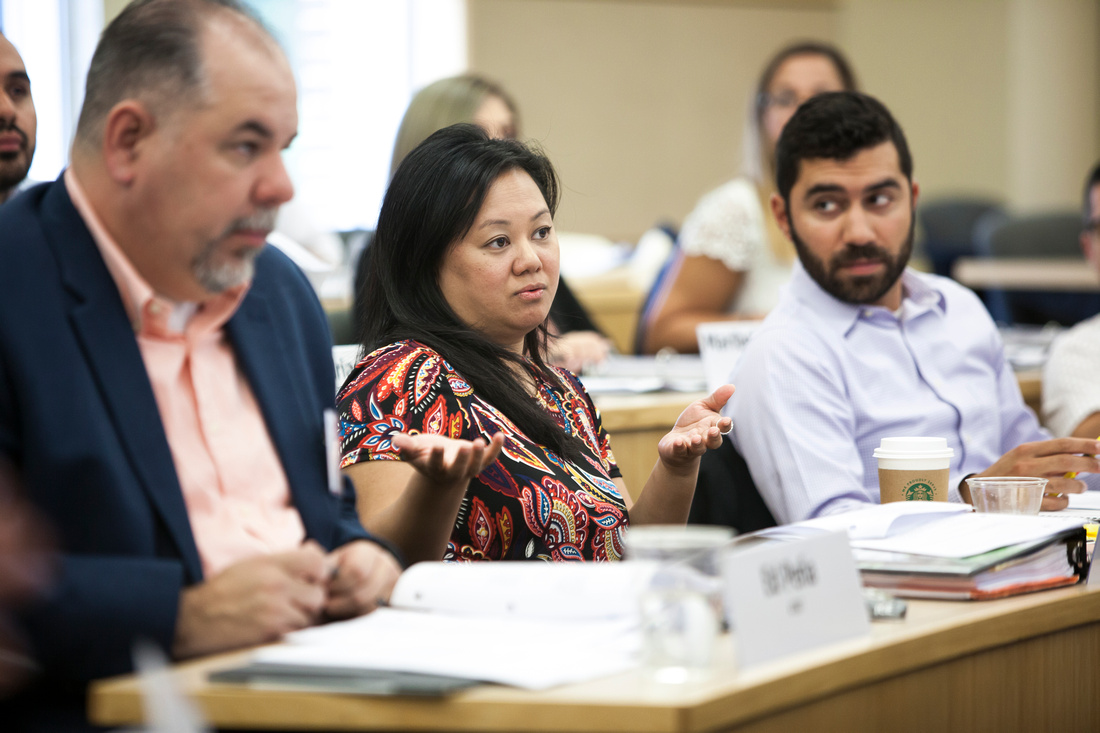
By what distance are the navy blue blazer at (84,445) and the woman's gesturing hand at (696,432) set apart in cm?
73

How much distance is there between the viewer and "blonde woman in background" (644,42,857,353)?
3568 millimetres

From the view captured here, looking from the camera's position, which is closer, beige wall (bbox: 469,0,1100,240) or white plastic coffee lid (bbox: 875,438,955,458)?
white plastic coffee lid (bbox: 875,438,955,458)

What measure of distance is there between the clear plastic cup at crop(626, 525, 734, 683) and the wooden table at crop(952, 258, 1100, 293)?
15.8 ft

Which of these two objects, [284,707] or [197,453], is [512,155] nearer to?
[197,453]

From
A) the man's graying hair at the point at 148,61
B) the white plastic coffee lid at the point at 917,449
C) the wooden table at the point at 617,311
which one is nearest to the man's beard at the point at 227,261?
the man's graying hair at the point at 148,61

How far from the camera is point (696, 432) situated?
5.40 ft

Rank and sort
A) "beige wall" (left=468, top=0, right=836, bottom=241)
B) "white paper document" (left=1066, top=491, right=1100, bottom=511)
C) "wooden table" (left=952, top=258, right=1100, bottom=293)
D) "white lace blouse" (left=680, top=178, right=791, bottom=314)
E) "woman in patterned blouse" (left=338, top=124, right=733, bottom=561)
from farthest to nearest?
"beige wall" (left=468, top=0, right=836, bottom=241) < "wooden table" (left=952, top=258, right=1100, bottom=293) < "white lace blouse" (left=680, top=178, right=791, bottom=314) < "white paper document" (left=1066, top=491, right=1100, bottom=511) < "woman in patterned blouse" (left=338, top=124, right=733, bottom=561)

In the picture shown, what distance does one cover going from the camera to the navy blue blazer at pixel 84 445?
3.43 ft

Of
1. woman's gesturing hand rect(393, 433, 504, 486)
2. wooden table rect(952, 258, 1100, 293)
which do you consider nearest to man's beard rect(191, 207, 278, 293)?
woman's gesturing hand rect(393, 433, 504, 486)

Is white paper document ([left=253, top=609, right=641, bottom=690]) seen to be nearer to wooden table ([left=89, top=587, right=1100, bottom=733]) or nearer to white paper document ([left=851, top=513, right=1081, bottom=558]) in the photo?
wooden table ([left=89, top=587, right=1100, bottom=733])

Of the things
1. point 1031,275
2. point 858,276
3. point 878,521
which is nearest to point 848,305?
point 858,276

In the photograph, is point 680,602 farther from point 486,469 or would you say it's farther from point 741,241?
point 741,241

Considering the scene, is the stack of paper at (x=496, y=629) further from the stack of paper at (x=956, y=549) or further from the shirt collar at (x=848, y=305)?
the shirt collar at (x=848, y=305)

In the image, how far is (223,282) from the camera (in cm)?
119
